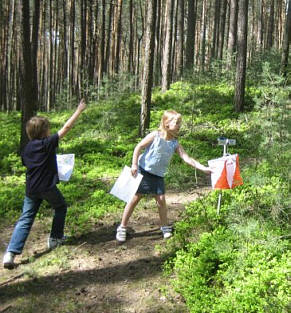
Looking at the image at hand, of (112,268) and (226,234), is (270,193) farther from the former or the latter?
(112,268)

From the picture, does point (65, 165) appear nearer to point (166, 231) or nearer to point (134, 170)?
point (134, 170)

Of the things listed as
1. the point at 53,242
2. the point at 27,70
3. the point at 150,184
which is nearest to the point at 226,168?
the point at 150,184

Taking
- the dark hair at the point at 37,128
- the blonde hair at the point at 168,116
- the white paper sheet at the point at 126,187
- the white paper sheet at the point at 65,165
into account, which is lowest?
the white paper sheet at the point at 126,187

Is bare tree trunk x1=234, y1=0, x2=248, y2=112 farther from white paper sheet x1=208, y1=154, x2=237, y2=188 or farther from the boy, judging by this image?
the boy

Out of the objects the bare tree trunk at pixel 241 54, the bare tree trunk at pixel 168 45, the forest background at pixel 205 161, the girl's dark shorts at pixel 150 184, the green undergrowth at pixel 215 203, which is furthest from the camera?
the bare tree trunk at pixel 168 45

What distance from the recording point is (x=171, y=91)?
51.7 feet

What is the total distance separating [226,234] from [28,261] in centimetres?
268

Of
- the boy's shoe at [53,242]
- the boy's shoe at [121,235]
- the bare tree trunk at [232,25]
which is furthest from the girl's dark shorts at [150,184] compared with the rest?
the bare tree trunk at [232,25]

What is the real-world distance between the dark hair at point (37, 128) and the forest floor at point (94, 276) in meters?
1.66

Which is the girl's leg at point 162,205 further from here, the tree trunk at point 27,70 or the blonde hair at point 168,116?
the tree trunk at point 27,70

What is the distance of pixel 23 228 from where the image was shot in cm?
475

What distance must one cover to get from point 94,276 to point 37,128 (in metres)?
2.03

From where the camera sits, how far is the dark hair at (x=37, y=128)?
4676 millimetres

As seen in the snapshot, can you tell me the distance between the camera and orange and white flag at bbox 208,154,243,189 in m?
4.54
